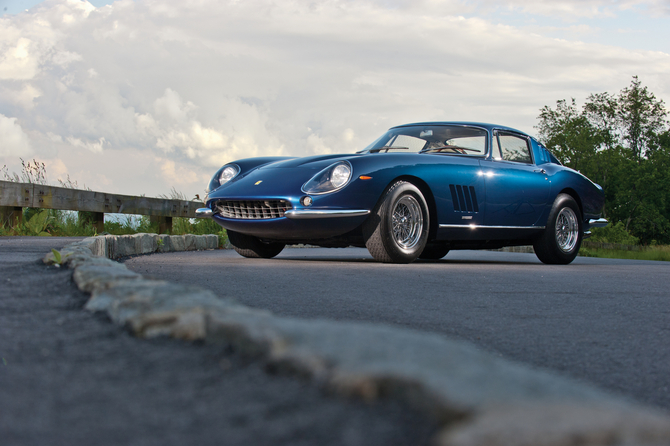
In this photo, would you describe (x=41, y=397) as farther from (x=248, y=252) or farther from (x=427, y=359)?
(x=248, y=252)

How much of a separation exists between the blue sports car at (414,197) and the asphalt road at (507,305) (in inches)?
20.2

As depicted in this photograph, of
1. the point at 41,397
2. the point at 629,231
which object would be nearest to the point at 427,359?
the point at 41,397

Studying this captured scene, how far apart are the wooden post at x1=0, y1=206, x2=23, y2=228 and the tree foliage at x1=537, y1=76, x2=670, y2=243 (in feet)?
154

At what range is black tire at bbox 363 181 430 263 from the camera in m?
6.34

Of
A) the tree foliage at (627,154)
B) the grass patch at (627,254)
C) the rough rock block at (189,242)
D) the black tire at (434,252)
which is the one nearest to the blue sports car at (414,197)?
the black tire at (434,252)

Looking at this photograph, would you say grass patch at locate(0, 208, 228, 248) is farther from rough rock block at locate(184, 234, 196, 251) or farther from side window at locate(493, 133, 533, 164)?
side window at locate(493, 133, 533, 164)

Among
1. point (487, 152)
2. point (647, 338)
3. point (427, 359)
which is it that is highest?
point (487, 152)

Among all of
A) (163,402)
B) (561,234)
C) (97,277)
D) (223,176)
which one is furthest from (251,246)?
(163,402)

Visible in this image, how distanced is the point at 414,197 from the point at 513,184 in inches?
63.4

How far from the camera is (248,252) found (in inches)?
304

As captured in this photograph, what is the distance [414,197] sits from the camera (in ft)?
21.6

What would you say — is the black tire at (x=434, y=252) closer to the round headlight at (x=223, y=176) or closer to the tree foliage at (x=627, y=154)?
the round headlight at (x=223, y=176)

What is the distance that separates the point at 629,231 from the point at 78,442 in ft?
182

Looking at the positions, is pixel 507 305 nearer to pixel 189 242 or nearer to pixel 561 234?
pixel 561 234
